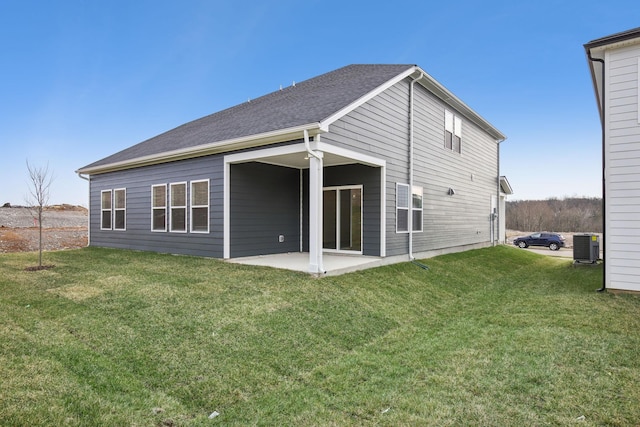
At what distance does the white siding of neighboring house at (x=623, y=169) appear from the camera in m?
6.37

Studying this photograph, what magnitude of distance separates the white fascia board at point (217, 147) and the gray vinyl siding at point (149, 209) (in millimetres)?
174

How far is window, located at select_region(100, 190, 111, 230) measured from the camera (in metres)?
12.3

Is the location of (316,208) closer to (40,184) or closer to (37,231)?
(40,184)

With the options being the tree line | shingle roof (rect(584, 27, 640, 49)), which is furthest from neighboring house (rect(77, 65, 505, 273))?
the tree line

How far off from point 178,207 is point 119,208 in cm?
346

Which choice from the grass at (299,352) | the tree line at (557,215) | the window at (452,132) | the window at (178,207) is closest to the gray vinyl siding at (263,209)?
the window at (178,207)

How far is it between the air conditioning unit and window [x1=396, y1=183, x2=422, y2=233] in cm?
495

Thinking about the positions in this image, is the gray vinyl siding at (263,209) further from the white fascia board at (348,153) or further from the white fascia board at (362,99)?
the white fascia board at (362,99)

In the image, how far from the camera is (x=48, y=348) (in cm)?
350

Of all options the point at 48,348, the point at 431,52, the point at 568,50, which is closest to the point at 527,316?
the point at 48,348

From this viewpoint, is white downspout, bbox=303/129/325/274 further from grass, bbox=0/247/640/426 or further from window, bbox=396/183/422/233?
window, bbox=396/183/422/233

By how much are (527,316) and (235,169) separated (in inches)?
266

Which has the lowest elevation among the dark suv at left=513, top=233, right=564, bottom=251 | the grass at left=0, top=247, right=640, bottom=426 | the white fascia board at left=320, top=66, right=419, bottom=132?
the dark suv at left=513, top=233, right=564, bottom=251

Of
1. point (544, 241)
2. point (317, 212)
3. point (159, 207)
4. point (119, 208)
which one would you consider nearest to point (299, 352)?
point (317, 212)
